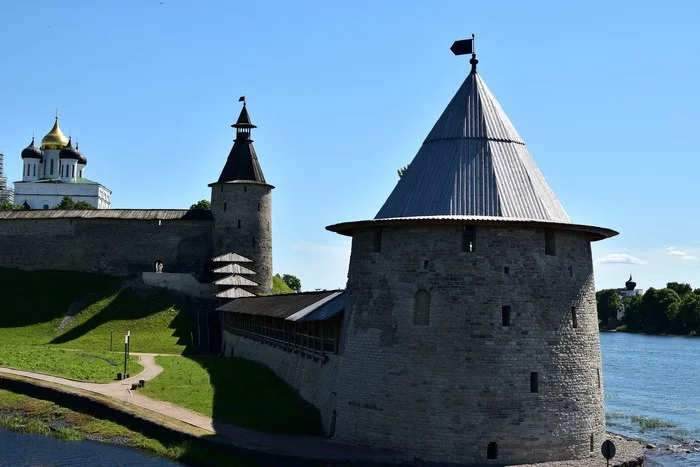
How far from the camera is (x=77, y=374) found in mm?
29844

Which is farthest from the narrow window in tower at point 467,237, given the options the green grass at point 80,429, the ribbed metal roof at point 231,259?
the ribbed metal roof at point 231,259

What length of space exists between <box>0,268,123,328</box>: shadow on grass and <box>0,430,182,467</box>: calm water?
907 inches

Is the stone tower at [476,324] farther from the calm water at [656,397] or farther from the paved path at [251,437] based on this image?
the calm water at [656,397]

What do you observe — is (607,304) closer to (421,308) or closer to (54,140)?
(54,140)

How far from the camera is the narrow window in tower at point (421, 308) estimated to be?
18.7 metres

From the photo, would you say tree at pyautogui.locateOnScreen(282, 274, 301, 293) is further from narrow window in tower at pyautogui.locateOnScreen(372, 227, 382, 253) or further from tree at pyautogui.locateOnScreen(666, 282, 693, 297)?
narrow window in tower at pyautogui.locateOnScreen(372, 227, 382, 253)

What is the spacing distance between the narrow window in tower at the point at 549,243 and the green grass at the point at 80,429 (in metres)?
8.24

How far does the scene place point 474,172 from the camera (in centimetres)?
1981

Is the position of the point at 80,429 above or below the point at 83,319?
below

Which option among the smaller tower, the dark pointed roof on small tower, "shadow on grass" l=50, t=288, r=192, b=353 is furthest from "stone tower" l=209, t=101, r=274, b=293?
the smaller tower

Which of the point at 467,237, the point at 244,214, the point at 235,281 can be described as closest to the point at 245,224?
the point at 244,214

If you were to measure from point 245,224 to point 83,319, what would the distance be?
1109cm

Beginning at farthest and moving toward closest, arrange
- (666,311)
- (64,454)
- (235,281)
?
(666,311)
(235,281)
(64,454)

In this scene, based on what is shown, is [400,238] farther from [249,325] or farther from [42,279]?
[42,279]
